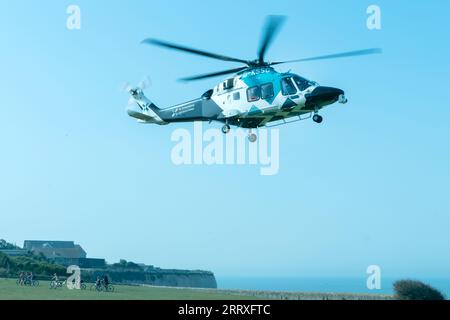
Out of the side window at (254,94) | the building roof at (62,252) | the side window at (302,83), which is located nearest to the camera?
the side window at (302,83)

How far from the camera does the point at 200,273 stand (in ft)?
386

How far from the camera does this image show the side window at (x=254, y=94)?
38.8 metres

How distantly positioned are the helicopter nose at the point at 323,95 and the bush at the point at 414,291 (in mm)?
11568

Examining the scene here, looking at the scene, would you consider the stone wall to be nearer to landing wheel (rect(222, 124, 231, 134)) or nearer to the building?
the building

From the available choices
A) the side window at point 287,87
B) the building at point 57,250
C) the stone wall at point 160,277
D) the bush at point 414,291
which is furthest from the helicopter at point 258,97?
the building at point 57,250

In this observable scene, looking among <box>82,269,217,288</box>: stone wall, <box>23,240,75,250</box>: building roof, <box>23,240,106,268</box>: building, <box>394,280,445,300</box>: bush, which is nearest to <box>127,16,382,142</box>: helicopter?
<box>394,280,445,300</box>: bush

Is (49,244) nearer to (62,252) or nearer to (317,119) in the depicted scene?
(62,252)

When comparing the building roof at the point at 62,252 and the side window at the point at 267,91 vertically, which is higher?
the side window at the point at 267,91

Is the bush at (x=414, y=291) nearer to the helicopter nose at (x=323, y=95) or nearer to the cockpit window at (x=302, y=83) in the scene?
the helicopter nose at (x=323, y=95)

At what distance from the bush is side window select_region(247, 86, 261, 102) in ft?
45.3

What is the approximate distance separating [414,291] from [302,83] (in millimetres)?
13863
